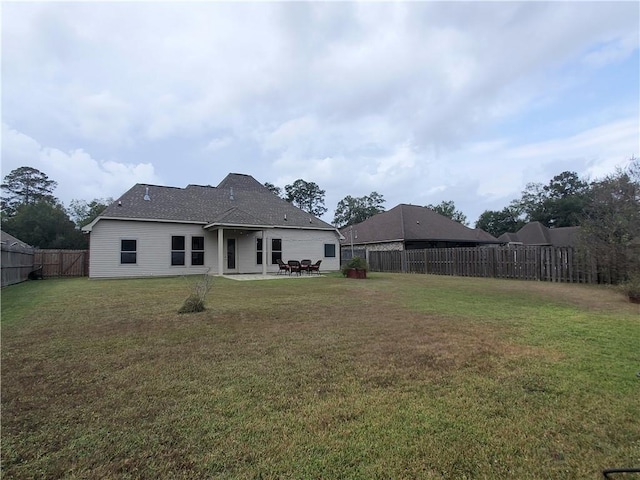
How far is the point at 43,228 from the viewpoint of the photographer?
3006 cm

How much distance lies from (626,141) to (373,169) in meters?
16.4

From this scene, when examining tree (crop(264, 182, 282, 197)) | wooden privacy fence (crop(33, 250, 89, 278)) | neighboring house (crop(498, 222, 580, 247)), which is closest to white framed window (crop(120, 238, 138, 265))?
wooden privacy fence (crop(33, 250, 89, 278))

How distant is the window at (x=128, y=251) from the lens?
1625 cm

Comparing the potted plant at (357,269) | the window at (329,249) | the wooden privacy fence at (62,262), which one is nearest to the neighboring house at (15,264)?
the wooden privacy fence at (62,262)

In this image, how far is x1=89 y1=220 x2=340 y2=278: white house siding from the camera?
15844 mm

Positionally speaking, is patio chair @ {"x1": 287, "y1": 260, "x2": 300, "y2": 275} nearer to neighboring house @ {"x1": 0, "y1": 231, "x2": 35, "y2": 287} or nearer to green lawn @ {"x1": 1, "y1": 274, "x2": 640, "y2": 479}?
neighboring house @ {"x1": 0, "y1": 231, "x2": 35, "y2": 287}

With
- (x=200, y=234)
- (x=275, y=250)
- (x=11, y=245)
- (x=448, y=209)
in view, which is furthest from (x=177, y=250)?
(x=448, y=209)

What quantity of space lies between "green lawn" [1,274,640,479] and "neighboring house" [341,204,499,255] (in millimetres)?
19522

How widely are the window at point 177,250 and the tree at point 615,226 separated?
1828 cm

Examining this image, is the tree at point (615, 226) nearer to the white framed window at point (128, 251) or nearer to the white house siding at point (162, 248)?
the white house siding at point (162, 248)

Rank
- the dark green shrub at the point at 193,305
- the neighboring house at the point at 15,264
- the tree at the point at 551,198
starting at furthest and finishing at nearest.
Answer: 1. the tree at the point at 551,198
2. the neighboring house at the point at 15,264
3. the dark green shrub at the point at 193,305

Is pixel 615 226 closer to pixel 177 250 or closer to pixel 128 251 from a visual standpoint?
pixel 177 250

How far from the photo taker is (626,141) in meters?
14.6

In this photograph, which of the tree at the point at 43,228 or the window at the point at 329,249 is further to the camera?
the tree at the point at 43,228
